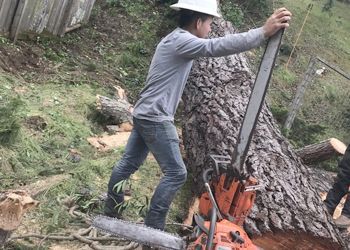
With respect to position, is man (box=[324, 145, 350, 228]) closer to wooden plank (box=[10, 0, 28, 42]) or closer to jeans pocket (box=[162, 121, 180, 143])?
jeans pocket (box=[162, 121, 180, 143])

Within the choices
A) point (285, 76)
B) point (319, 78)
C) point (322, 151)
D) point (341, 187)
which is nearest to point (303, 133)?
point (322, 151)

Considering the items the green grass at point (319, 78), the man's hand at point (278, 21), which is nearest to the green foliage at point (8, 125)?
the man's hand at point (278, 21)

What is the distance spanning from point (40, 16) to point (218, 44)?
5.64 meters

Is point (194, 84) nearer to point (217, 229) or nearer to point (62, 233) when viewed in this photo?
point (62, 233)

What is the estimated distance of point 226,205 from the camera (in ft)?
10.7

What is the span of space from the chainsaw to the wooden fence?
16.0ft

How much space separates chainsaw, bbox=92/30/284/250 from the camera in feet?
10.0

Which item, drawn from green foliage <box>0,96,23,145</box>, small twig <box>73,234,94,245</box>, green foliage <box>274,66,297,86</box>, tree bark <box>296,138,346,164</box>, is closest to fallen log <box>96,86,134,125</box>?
green foliage <box>0,96,23,145</box>

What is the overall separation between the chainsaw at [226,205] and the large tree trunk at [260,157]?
2.84 feet

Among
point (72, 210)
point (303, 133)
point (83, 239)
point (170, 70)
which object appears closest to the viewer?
point (170, 70)

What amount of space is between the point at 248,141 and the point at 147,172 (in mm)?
2513

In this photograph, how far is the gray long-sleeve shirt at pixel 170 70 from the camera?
3289 millimetres

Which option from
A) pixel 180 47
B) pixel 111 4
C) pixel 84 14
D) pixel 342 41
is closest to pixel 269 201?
pixel 180 47

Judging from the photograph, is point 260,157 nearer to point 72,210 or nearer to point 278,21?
point 72,210
